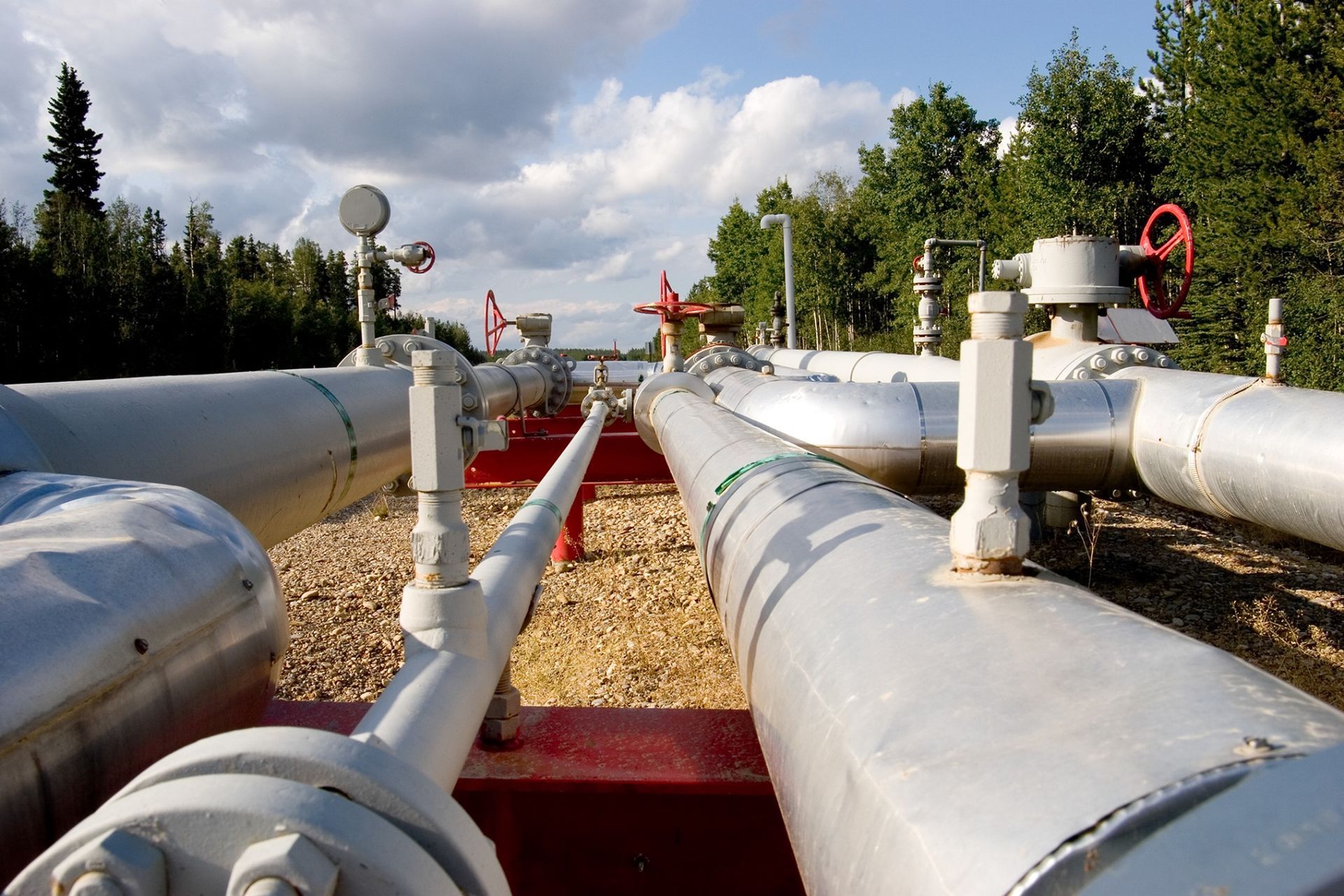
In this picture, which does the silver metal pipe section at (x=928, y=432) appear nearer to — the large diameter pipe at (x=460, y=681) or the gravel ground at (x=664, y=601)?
the gravel ground at (x=664, y=601)

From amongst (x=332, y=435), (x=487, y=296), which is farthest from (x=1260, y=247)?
(x=332, y=435)

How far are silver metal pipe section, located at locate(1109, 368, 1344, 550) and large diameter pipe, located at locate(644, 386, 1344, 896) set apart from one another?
1781mm

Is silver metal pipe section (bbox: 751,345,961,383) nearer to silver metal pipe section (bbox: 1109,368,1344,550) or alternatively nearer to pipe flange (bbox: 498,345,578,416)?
silver metal pipe section (bbox: 1109,368,1344,550)

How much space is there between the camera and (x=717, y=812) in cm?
178

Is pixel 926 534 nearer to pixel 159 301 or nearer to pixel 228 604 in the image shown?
pixel 228 604

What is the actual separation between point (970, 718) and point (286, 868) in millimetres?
620

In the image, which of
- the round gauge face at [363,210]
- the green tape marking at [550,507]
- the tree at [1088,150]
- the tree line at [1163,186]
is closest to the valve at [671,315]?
the round gauge face at [363,210]

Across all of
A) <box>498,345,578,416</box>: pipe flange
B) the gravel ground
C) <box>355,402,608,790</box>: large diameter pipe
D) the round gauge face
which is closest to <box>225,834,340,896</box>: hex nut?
<box>355,402,608,790</box>: large diameter pipe

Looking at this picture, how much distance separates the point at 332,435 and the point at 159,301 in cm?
2341

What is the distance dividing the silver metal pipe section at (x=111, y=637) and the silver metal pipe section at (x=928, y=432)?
96.0 inches

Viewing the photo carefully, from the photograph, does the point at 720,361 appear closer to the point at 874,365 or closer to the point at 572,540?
the point at 874,365

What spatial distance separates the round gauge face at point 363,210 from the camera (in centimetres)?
489

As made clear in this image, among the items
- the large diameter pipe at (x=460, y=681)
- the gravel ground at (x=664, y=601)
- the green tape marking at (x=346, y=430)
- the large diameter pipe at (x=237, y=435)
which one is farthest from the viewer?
the gravel ground at (x=664, y=601)

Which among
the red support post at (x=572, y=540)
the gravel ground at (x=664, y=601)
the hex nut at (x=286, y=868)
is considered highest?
the hex nut at (x=286, y=868)
